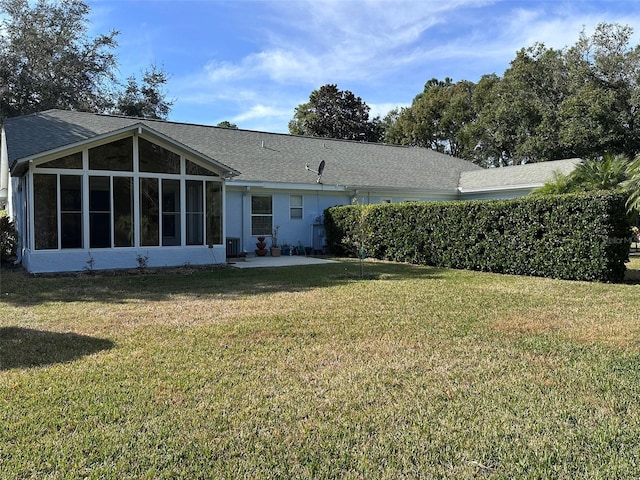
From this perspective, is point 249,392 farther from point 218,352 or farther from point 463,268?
point 463,268

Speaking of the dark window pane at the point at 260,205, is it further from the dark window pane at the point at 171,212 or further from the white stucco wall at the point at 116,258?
the dark window pane at the point at 171,212

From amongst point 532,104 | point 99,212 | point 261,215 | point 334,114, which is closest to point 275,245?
point 261,215

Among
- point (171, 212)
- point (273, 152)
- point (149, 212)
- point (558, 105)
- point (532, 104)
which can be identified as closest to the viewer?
point (149, 212)

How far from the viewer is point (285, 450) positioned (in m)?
2.99

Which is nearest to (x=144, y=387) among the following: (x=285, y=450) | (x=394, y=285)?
(x=285, y=450)

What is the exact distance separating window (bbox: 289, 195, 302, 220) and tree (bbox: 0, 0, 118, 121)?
1709 cm

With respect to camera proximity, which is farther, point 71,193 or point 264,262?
point 264,262

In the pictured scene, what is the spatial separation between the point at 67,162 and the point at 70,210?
1.18 m

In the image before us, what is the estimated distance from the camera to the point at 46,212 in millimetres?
11219

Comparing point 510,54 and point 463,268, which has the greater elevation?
point 510,54

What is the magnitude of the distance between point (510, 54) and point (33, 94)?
1118 inches

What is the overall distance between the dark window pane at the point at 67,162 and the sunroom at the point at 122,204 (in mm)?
22

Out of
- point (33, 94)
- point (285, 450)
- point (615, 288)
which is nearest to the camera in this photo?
A: point (285, 450)

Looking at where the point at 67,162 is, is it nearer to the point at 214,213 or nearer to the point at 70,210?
the point at 70,210
